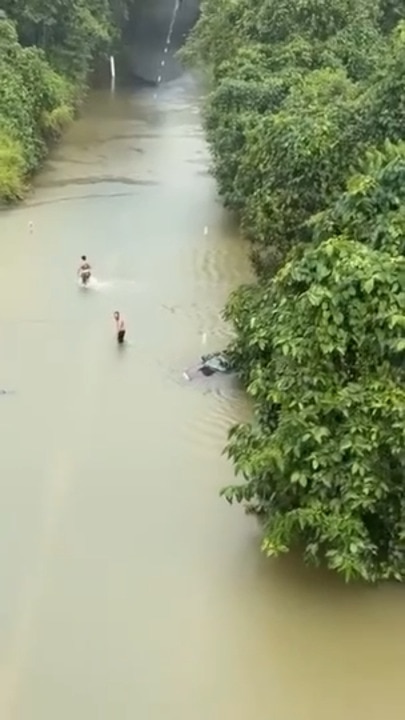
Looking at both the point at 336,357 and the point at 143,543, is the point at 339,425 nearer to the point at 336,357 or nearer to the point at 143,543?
the point at 336,357

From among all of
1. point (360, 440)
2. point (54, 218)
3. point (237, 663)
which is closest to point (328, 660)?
point (237, 663)

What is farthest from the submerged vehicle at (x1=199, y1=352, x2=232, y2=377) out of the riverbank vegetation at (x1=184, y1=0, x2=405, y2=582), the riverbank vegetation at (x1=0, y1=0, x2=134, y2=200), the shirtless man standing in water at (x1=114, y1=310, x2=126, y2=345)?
the riverbank vegetation at (x1=0, y1=0, x2=134, y2=200)

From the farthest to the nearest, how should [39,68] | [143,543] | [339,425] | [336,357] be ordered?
[39,68] → [143,543] → [336,357] → [339,425]

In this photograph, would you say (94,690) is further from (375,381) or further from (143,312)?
(143,312)

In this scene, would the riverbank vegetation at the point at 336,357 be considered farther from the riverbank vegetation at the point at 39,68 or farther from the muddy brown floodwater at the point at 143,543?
the riverbank vegetation at the point at 39,68

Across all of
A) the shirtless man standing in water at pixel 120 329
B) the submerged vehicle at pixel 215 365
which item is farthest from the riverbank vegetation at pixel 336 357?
the shirtless man standing in water at pixel 120 329

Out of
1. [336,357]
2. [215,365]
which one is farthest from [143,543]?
[215,365]
